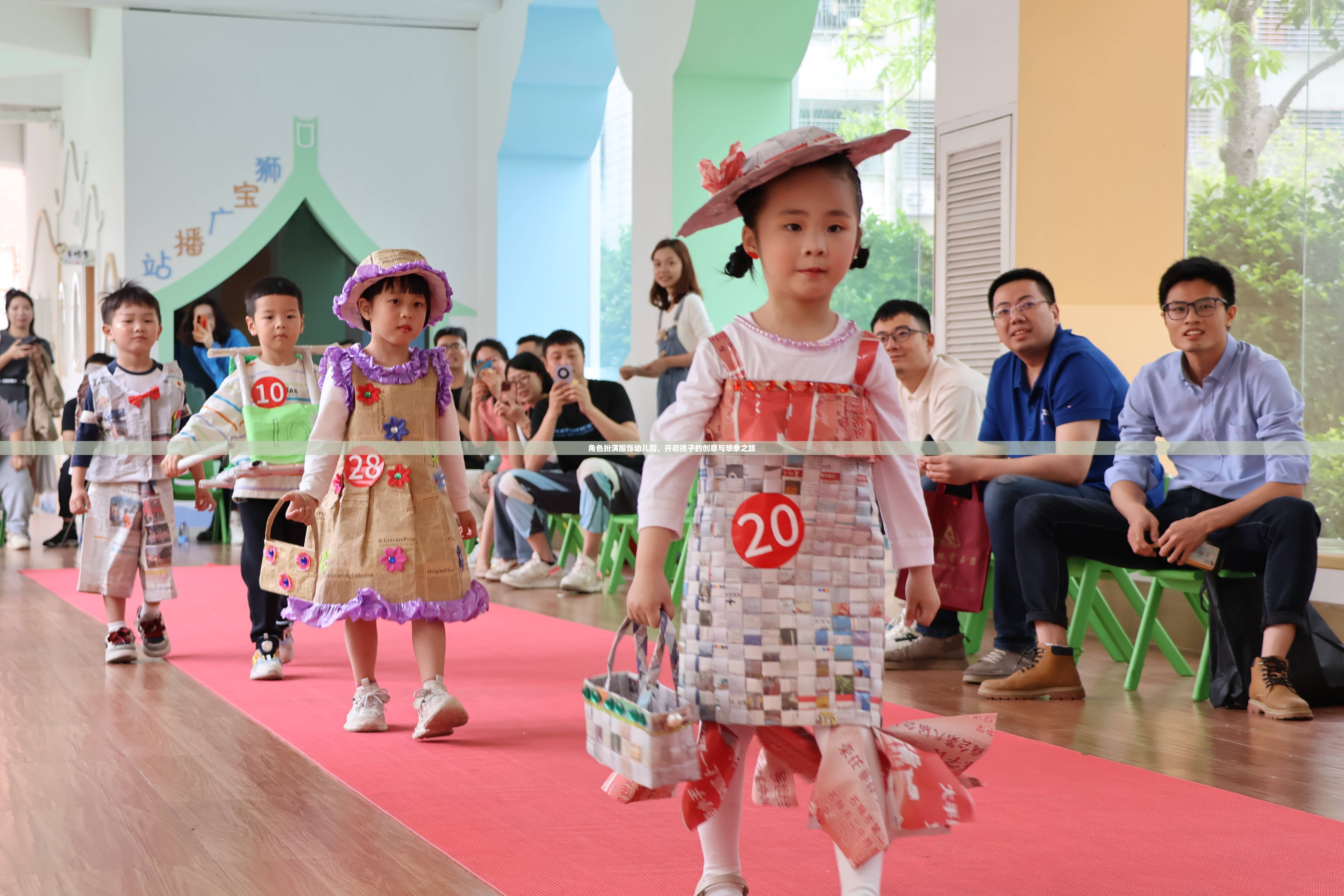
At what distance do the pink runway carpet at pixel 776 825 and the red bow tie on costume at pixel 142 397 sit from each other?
1007mm

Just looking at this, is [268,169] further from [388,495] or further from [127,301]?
[388,495]

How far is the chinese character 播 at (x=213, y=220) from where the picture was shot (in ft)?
29.2

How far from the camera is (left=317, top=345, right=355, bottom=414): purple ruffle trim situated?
2703mm

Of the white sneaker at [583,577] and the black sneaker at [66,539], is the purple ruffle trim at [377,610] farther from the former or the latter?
the black sneaker at [66,539]

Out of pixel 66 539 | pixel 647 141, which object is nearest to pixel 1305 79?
pixel 647 141

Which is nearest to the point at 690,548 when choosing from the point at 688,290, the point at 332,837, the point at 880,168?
the point at 332,837

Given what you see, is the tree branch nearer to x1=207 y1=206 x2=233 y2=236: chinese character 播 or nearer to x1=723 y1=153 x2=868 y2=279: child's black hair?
x1=723 y1=153 x2=868 y2=279: child's black hair

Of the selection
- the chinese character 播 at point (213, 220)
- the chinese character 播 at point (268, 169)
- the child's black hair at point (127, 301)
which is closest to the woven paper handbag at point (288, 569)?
the child's black hair at point (127, 301)

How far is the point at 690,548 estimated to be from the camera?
5.38 ft

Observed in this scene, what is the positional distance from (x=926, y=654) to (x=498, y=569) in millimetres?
2679

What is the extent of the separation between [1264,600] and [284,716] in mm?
2234

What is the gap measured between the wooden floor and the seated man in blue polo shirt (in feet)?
0.78

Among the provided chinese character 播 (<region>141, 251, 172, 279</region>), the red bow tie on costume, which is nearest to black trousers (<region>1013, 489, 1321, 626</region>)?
the red bow tie on costume

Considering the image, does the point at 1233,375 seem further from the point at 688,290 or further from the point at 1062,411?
the point at 688,290
